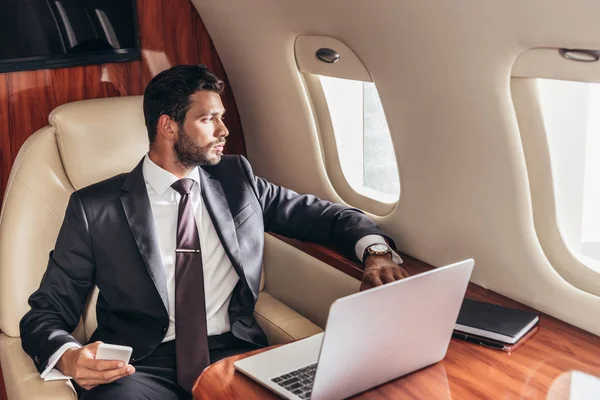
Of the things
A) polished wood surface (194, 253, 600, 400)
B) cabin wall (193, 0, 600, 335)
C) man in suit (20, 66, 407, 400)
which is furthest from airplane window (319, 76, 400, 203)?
polished wood surface (194, 253, 600, 400)

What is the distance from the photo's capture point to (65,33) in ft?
8.82

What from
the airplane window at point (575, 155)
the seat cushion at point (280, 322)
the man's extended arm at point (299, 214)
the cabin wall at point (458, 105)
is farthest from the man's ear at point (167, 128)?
the airplane window at point (575, 155)

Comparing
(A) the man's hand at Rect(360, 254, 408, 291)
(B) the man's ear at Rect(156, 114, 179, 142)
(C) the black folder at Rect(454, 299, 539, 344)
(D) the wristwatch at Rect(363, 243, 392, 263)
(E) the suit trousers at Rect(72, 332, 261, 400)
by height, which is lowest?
(E) the suit trousers at Rect(72, 332, 261, 400)

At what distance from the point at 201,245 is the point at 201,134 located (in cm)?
33

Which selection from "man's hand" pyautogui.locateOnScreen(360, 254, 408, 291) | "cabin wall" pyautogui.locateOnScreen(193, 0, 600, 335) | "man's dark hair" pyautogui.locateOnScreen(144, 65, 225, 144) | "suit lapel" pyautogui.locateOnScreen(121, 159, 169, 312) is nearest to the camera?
"cabin wall" pyautogui.locateOnScreen(193, 0, 600, 335)

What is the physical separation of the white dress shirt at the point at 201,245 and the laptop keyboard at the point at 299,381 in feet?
2.08

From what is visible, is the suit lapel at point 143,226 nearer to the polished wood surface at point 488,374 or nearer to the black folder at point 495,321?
the polished wood surface at point 488,374

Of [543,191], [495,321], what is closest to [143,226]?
[495,321]

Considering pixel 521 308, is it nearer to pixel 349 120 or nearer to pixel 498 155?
pixel 498 155

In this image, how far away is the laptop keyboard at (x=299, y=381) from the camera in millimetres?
1662

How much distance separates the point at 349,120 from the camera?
2.97 meters

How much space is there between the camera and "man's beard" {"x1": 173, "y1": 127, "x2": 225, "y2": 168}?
233 centimetres

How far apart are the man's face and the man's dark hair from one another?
0.02m

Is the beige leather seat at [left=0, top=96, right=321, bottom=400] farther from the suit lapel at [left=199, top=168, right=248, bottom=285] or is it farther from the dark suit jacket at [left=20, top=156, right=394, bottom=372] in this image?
the suit lapel at [left=199, top=168, right=248, bottom=285]
